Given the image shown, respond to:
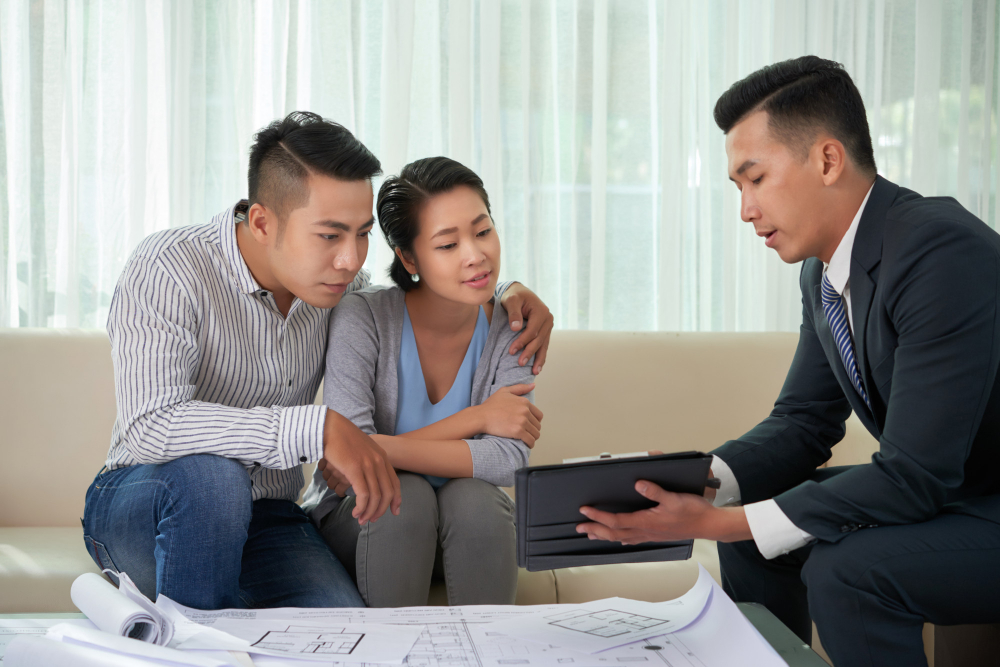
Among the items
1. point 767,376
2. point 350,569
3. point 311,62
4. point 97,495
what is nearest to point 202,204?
point 311,62

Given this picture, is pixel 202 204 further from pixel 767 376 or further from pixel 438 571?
pixel 767 376

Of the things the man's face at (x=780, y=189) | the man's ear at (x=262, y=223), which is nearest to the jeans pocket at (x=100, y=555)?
the man's ear at (x=262, y=223)

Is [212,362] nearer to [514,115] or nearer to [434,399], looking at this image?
[434,399]

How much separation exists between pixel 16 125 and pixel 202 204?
56 cm

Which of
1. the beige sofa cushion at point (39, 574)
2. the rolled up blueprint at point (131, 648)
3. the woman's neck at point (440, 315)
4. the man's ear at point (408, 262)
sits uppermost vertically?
the man's ear at point (408, 262)

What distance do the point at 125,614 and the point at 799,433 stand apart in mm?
1138

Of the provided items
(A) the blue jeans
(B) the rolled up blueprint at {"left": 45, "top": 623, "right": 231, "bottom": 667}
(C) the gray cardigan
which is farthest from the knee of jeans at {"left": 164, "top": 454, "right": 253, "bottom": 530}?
(B) the rolled up blueprint at {"left": 45, "top": 623, "right": 231, "bottom": 667}

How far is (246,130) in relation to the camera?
91.5 inches

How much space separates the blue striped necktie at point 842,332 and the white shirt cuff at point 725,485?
260 mm

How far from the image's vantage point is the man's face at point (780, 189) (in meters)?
1.19

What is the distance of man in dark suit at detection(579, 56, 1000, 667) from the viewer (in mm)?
1002

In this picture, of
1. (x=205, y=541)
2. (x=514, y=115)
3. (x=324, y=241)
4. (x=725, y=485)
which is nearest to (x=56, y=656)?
(x=205, y=541)

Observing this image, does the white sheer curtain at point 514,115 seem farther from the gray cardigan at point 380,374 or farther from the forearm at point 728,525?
the forearm at point 728,525

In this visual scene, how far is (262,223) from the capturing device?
1398mm
